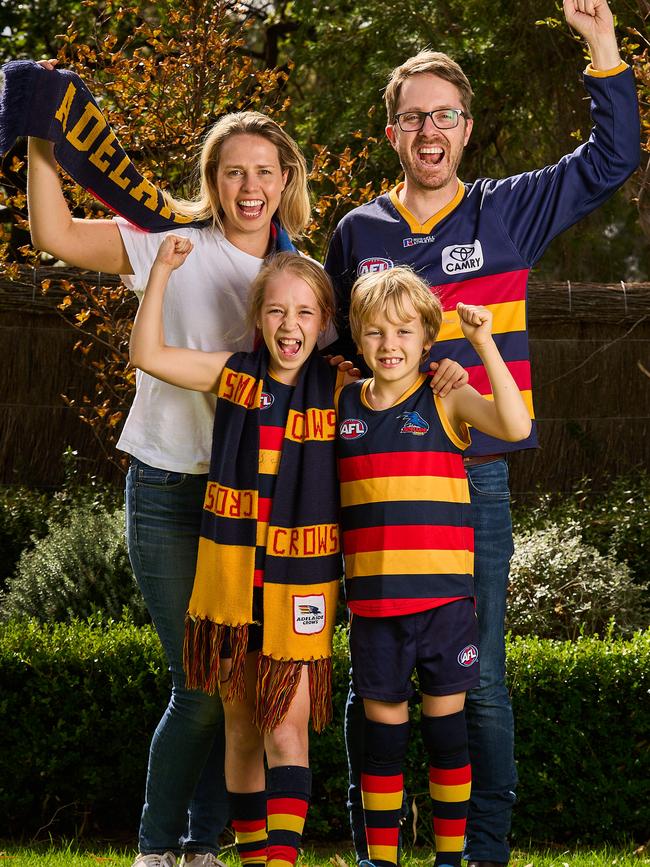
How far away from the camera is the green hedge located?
13.2ft

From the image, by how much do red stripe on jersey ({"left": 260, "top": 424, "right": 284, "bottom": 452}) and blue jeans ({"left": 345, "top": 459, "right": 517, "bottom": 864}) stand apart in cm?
54

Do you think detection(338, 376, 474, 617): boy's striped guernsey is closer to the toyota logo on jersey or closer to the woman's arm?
the toyota logo on jersey

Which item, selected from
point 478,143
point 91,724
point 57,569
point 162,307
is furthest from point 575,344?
point 162,307

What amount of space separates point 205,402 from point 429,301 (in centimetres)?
67

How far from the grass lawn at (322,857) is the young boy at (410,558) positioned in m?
0.90

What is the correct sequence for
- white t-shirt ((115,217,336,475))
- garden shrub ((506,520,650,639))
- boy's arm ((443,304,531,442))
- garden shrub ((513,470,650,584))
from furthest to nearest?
A: 1. garden shrub ((513,470,650,584))
2. garden shrub ((506,520,650,639))
3. white t-shirt ((115,217,336,475))
4. boy's arm ((443,304,531,442))

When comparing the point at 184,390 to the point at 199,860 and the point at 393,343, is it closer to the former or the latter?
the point at 393,343

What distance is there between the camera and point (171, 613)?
9.74 ft

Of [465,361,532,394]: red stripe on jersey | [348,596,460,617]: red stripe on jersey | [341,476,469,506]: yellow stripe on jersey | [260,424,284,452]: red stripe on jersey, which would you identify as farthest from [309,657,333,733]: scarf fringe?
[465,361,532,394]: red stripe on jersey

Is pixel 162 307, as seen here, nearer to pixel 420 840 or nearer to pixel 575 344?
pixel 420 840

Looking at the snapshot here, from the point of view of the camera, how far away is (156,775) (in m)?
3.02

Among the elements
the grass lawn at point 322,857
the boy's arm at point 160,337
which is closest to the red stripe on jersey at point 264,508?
the boy's arm at point 160,337

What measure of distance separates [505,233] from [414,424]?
2.09ft

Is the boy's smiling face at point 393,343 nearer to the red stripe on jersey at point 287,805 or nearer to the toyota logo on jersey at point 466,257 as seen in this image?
the toyota logo on jersey at point 466,257
